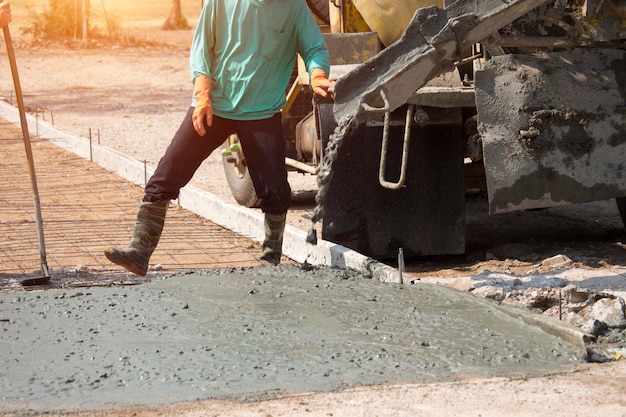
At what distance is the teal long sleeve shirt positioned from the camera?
234 inches

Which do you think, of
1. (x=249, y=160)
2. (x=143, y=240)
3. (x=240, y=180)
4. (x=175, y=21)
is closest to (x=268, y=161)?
(x=249, y=160)

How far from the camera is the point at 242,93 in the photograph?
19.4 ft

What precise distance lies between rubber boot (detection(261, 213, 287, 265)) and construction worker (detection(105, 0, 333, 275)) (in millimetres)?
35

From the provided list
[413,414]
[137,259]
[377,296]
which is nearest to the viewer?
[413,414]

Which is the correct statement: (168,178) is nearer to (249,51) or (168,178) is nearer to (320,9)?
(249,51)

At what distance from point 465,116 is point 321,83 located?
1.37 meters

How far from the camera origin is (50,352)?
442cm

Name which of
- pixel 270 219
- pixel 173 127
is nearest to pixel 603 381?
pixel 270 219

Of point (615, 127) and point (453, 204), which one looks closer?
point (615, 127)

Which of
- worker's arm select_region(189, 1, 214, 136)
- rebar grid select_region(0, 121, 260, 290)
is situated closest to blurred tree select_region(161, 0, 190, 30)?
rebar grid select_region(0, 121, 260, 290)

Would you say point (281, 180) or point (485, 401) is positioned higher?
point (281, 180)

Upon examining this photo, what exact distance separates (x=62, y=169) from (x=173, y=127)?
147 inches

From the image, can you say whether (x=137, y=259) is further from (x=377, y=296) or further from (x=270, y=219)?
(x=377, y=296)

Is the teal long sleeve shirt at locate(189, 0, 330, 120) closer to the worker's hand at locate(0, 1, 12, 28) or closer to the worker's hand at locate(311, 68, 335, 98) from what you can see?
the worker's hand at locate(311, 68, 335, 98)
